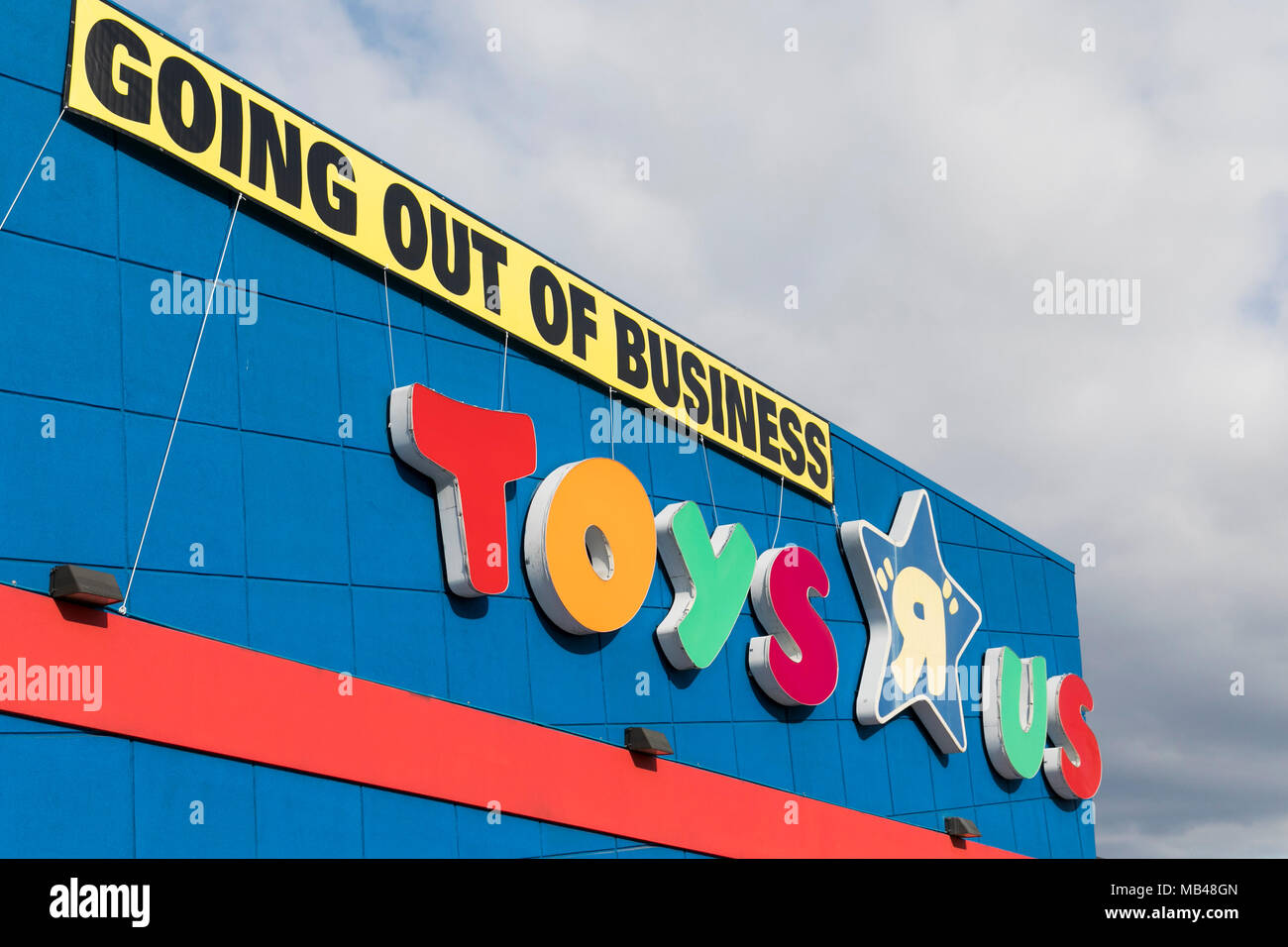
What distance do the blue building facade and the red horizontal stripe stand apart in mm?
176

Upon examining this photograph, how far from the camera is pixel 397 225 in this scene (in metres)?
14.7

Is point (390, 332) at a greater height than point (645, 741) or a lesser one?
greater

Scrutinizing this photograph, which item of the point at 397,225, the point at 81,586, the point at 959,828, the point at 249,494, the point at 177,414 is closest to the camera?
the point at 81,586

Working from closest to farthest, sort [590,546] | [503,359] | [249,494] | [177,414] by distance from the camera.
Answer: [177,414] < [249,494] < [503,359] < [590,546]

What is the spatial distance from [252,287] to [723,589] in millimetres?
7882

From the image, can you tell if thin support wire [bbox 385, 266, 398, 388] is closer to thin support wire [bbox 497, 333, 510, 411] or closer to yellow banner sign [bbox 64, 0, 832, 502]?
yellow banner sign [bbox 64, 0, 832, 502]

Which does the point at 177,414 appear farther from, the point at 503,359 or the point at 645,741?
the point at 645,741

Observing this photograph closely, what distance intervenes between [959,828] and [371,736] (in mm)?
12110

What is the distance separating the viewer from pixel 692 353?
62.6 feet

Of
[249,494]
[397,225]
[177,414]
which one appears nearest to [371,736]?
[249,494]

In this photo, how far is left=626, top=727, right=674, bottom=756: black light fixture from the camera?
15562 millimetres

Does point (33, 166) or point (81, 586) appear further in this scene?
point (33, 166)

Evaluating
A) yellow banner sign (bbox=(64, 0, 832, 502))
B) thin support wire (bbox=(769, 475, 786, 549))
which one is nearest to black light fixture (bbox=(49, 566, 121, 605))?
yellow banner sign (bbox=(64, 0, 832, 502))
